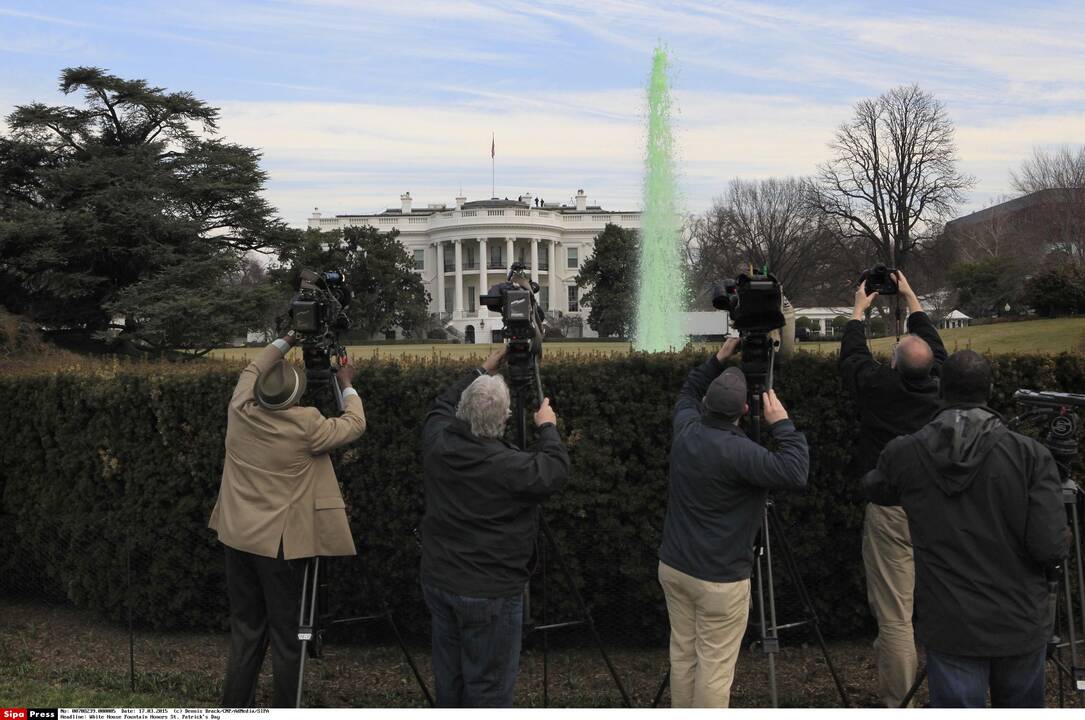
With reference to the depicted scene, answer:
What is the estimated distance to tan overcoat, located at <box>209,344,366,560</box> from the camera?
4578 millimetres

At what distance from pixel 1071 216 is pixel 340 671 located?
196 ft

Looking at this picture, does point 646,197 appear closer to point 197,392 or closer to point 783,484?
point 197,392

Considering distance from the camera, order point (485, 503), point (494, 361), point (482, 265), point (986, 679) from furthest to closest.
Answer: point (482, 265)
point (494, 361)
point (485, 503)
point (986, 679)

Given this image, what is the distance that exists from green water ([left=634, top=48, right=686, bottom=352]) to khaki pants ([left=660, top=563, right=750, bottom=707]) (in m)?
22.6

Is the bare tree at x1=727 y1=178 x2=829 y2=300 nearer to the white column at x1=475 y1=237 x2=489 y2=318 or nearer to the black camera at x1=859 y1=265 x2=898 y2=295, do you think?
the white column at x1=475 y1=237 x2=489 y2=318

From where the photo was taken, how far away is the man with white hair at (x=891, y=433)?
4672mm

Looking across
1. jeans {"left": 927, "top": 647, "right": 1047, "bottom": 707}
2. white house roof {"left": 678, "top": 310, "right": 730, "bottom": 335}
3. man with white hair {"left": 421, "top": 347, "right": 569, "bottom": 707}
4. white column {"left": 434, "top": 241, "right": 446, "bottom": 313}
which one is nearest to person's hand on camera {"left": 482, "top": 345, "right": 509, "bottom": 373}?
man with white hair {"left": 421, "top": 347, "right": 569, "bottom": 707}

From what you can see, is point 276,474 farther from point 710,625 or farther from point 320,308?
point 710,625

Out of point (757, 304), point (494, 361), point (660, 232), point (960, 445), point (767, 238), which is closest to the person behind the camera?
point (960, 445)

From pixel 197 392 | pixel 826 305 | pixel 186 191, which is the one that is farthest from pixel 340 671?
pixel 826 305

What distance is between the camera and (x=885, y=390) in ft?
15.4

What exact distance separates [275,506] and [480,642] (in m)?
1.37

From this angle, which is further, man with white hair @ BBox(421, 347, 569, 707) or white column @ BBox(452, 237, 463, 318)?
white column @ BBox(452, 237, 463, 318)

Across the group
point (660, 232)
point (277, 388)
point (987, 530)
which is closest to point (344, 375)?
point (277, 388)
